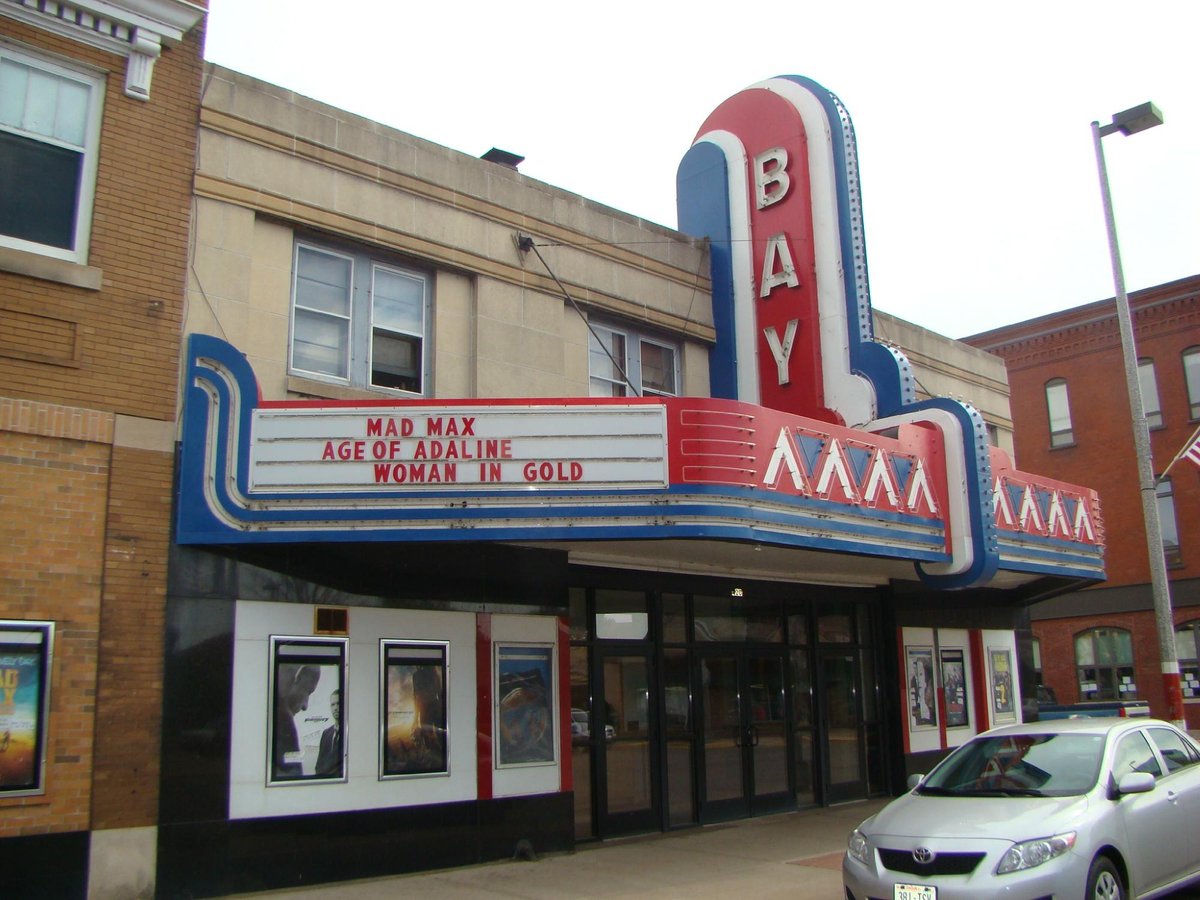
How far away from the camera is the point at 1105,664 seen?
35875 millimetres

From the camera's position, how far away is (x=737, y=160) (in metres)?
15.3

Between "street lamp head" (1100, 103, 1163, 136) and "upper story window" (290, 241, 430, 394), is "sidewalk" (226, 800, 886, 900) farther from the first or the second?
"street lamp head" (1100, 103, 1163, 136)

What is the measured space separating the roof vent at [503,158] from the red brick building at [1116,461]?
2667 centimetres

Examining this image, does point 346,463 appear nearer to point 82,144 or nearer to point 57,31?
point 82,144

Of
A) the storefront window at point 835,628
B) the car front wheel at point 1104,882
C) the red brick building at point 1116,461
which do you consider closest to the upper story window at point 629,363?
the storefront window at point 835,628

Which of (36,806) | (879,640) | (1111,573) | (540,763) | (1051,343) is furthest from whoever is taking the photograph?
(1051,343)

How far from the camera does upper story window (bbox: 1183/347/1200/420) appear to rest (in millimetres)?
35156

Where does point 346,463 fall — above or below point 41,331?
below

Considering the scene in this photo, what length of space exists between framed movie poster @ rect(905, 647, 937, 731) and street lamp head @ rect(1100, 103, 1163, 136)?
8.22 metres

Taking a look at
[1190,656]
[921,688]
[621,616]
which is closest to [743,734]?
[621,616]

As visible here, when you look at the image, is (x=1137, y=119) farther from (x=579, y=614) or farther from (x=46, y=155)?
(x=46, y=155)

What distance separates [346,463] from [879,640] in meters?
10.3

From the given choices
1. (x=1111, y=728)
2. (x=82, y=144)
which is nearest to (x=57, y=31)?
(x=82, y=144)

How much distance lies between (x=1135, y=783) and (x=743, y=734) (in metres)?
7.08
